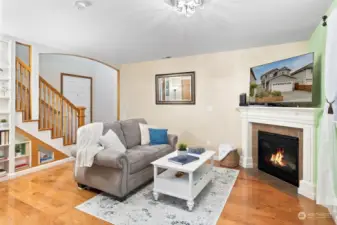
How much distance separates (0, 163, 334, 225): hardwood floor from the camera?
2.12 m

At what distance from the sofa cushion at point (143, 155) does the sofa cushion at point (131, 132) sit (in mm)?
124

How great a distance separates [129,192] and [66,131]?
310cm

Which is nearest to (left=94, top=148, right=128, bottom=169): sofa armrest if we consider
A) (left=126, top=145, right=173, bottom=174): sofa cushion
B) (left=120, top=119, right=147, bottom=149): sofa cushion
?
(left=126, top=145, right=173, bottom=174): sofa cushion

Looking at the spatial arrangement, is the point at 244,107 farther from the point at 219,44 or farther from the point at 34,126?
the point at 34,126

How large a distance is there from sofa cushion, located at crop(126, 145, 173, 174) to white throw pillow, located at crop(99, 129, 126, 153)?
186 millimetres

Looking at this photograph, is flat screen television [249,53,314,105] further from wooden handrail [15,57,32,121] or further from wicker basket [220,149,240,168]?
wooden handrail [15,57,32,121]

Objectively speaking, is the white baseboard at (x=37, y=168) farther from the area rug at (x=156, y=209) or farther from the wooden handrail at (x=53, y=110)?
the area rug at (x=156, y=209)

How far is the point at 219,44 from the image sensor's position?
3.62 meters

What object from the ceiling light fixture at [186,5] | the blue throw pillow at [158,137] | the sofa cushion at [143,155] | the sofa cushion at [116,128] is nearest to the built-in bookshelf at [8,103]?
the sofa cushion at [116,128]

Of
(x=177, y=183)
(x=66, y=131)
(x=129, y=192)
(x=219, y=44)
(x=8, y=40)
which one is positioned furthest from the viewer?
(x=66, y=131)

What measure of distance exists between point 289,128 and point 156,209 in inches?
90.4

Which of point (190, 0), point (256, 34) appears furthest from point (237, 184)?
point (190, 0)

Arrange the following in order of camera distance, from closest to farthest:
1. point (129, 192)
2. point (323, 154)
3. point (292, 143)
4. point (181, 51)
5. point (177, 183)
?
point (323, 154) < point (177, 183) < point (129, 192) < point (292, 143) < point (181, 51)

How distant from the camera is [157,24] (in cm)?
270
